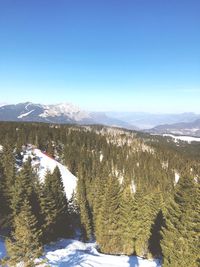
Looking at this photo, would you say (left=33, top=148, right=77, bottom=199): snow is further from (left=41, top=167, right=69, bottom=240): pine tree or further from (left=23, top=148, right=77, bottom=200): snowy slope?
(left=41, top=167, right=69, bottom=240): pine tree

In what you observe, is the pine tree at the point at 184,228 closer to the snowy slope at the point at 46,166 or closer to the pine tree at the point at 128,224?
A: the pine tree at the point at 128,224

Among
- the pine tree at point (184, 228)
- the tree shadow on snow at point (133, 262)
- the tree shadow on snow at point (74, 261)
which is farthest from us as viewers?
the tree shadow on snow at point (133, 262)

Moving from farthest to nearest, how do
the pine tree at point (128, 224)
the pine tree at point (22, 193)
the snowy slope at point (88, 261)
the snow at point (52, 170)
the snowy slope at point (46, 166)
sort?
1. the snowy slope at point (46, 166)
2. the snow at point (52, 170)
3. the pine tree at point (22, 193)
4. the pine tree at point (128, 224)
5. the snowy slope at point (88, 261)

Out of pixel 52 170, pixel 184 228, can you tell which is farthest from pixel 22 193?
pixel 52 170

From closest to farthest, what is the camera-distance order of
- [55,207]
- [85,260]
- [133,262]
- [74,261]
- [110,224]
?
1. [74,261]
2. [85,260]
3. [133,262]
4. [110,224]
5. [55,207]

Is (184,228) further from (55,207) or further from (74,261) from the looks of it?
(55,207)

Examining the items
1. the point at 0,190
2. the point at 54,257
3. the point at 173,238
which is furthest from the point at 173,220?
the point at 0,190

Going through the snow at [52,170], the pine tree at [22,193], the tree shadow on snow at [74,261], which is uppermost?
the pine tree at [22,193]

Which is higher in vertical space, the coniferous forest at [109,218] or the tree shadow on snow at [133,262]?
the coniferous forest at [109,218]

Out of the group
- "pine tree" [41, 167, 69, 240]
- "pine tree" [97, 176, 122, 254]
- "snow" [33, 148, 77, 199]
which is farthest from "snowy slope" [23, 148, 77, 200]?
"pine tree" [97, 176, 122, 254]

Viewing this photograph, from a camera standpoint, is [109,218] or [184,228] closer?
[184,228]

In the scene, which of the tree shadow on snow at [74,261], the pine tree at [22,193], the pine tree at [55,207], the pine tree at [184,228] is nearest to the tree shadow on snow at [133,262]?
the tree shadow on snow at [74,261]
